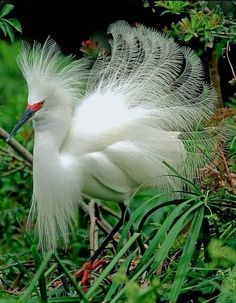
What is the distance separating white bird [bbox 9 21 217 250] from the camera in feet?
10.1

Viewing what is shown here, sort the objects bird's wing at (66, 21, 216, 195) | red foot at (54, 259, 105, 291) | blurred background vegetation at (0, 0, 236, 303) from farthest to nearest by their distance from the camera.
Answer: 1. bird's wing at (66, 21, 216, 195)
2. red foot at (54, 259, 105, 291)
3. blurred background vegetation at (0, 0, 236, 303)

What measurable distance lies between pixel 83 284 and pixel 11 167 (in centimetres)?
134

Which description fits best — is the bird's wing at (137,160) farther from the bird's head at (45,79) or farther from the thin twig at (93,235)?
the thin twig at (93,235)

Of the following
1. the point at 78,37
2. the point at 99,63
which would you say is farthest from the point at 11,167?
the point at 78,37

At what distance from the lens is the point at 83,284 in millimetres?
2986

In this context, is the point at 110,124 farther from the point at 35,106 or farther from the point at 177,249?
the point at 177,249

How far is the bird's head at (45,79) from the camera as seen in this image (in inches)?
121

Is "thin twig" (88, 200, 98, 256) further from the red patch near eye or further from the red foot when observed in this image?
the red patch near eye

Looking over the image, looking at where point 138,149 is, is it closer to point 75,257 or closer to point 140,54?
point 140,54

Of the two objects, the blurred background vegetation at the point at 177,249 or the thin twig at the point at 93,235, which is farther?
the thin twig at the point at 93,235

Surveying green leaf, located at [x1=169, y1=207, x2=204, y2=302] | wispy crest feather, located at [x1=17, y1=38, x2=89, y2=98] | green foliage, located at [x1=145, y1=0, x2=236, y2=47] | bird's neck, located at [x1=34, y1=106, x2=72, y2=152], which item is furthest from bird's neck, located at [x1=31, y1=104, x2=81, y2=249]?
green leaf, located at [x1=169, y1=207, x2=204, y2=302]

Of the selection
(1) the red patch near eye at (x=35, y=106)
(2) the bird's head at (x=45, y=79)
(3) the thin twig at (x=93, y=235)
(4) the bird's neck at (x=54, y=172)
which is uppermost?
(2) the bird's head at (x=45, y=79)

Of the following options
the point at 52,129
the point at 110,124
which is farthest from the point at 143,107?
the point at 52,129

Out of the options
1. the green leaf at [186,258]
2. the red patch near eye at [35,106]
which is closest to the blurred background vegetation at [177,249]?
the green leaf at [186,258]
